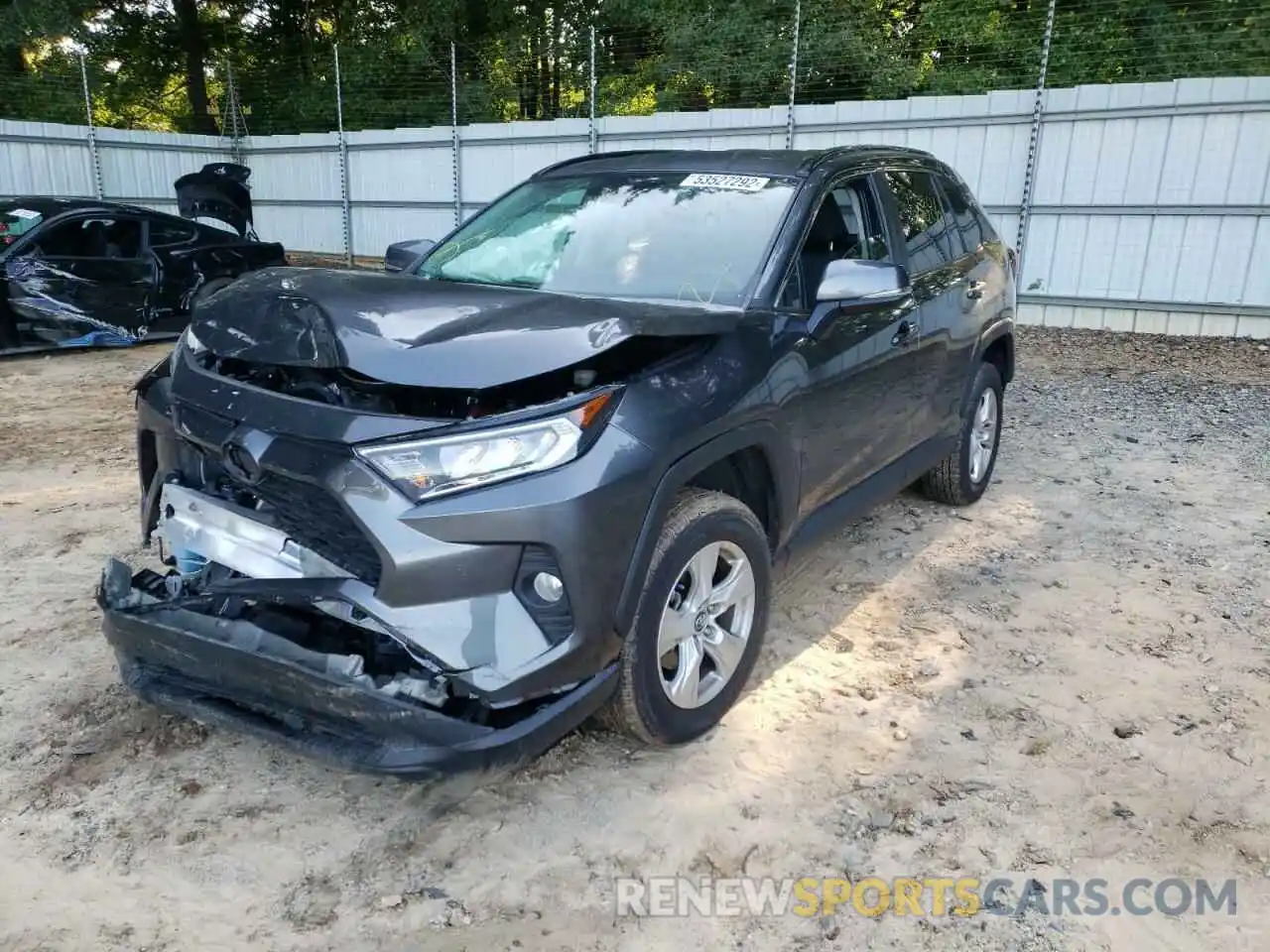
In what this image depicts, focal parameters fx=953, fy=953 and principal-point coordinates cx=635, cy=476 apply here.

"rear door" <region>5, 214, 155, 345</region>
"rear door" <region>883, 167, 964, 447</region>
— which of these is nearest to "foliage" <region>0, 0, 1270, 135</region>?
"rear door" <region>5, 214, 155, 345</region>

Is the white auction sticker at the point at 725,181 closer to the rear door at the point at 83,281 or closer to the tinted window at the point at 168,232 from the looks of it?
the rear door at the point at 83,281

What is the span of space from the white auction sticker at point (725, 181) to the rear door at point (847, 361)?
256 mm

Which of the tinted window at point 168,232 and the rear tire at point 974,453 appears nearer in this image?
the rear tire at point 974,453

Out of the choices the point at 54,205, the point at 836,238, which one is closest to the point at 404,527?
the point at 836,238

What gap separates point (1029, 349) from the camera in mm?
9609

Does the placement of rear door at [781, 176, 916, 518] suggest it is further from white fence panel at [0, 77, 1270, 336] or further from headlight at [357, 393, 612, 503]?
white fence panel at [0, 77, 1270, 336]

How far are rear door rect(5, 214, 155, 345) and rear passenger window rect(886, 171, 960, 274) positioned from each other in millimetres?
7097

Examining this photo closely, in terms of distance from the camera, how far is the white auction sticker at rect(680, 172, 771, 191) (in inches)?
141

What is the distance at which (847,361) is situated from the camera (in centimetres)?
345

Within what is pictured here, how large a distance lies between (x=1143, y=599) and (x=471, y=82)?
16.4m

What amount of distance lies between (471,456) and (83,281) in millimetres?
7572

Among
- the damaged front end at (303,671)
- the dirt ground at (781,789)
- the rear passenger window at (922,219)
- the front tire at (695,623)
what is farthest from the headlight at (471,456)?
the rear passenger window at (922,219)

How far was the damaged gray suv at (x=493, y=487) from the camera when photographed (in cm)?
223

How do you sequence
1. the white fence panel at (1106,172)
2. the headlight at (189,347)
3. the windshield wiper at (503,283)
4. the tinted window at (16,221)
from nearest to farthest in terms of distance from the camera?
the headlight at (189,347)
the windshield wiper at (503,283)
the tinted window at (16,221)
the white fence panel at (1106,172)
